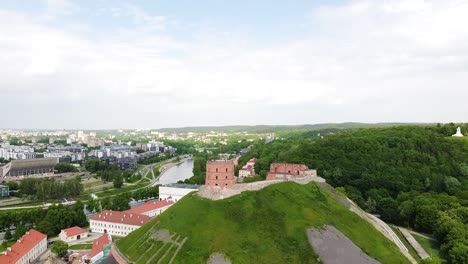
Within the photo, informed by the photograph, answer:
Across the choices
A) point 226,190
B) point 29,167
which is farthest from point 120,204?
point 29,167

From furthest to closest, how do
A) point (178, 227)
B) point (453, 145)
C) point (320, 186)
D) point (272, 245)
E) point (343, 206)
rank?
point (453, 145) → point (320, 186) → point (343, 206) → point (178, 227) → point (272, 245)

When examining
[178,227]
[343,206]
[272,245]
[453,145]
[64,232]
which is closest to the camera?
[272,245]

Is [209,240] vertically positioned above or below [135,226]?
above

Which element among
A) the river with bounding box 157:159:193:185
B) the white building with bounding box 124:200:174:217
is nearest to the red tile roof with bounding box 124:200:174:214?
the white building with bounding box 124:200:174:217

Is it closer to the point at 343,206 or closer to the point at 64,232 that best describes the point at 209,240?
the point at 343,206

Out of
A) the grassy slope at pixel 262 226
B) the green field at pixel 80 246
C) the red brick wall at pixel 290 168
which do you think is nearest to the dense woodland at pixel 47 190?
the green field at pixel 80 246

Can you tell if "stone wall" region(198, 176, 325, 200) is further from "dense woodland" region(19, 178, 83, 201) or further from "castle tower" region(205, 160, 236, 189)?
"dense woodland" region(19, 178, 83, 201)

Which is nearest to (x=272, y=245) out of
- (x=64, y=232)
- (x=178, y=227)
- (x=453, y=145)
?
(x=178, y=227)
